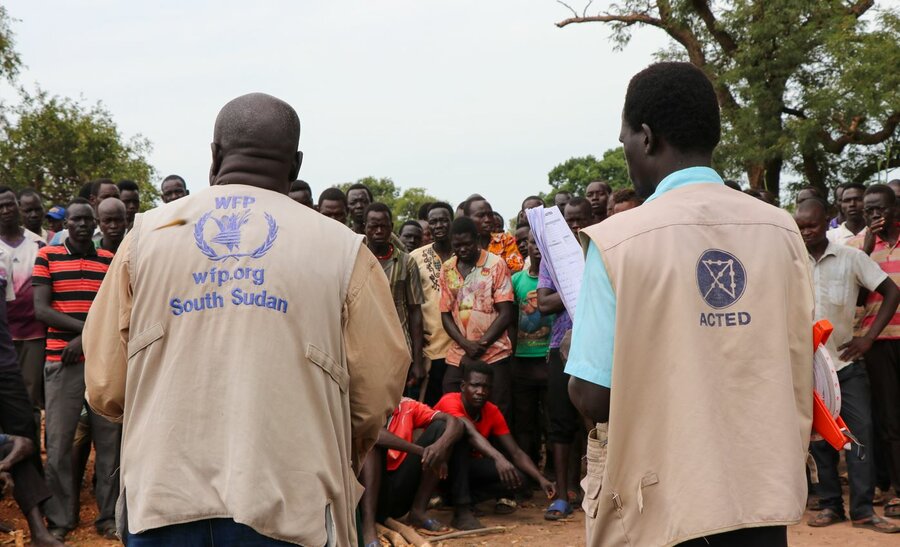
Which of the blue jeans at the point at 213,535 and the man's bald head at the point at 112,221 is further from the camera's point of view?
the man's bald head at the point at 112,221

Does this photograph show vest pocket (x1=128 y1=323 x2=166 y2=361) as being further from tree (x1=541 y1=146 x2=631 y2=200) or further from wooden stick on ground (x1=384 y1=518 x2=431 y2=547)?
tree (x1=541 y1=146 x2=631 y2=200)

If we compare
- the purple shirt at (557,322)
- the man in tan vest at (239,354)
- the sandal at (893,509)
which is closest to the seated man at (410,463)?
the purple shirt at (557,322)

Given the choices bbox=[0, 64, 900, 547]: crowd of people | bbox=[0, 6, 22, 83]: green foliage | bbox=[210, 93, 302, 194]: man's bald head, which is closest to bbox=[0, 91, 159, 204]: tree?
bbox=[0, 6, 22, 83]: green foliage

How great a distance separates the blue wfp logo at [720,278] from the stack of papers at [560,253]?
1.00 m

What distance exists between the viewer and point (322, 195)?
822 centimetres

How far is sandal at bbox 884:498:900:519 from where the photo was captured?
7098mm

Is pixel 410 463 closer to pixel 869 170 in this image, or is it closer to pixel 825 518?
pixel 825 518

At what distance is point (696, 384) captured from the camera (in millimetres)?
2463

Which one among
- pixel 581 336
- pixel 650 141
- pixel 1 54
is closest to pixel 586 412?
pixel 581 336

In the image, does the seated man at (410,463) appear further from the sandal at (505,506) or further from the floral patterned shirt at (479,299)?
the floral patterned shirt at (479,299)

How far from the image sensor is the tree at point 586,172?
41.0 m

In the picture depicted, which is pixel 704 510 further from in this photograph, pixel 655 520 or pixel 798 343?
pixel 798 343

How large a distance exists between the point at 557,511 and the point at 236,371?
5.07m

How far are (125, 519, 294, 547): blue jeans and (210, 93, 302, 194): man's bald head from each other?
0.94 metres
